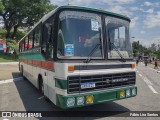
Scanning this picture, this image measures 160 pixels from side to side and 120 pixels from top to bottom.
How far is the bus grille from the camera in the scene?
6246mm

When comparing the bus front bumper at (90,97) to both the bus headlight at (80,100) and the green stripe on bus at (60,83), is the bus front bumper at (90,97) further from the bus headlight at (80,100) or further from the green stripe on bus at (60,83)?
the green stripe on bus at (60,83)

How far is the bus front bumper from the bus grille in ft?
0.43

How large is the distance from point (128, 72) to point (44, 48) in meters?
2.82

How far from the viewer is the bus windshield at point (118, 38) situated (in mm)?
7148

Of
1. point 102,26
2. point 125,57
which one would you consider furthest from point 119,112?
point 102,26

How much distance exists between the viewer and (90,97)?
6.48 meters

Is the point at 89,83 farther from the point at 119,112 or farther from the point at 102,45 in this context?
the point at 119,112

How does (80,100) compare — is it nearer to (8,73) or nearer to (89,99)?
(89,99)

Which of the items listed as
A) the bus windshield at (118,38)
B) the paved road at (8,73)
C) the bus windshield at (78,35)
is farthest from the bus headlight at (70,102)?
the paved road at (8,73)

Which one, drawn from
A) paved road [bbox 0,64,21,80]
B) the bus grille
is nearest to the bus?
the bus grille

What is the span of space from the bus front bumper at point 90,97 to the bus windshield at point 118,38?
3.49 ft

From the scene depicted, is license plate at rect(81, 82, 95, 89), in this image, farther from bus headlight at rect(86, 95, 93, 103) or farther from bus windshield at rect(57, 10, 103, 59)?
bus windshield at rect(57, 10, 103, 59)

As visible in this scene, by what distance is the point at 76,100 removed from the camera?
6258 millimetres

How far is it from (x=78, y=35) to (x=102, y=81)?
4.91ft
